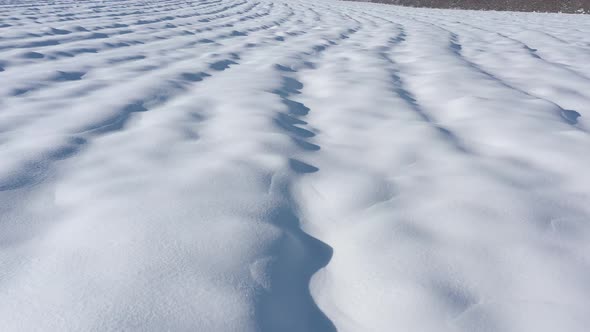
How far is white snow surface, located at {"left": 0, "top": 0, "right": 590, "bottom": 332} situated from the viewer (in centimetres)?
107

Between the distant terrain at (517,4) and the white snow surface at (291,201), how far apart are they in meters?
13.1

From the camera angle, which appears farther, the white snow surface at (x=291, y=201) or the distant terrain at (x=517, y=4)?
the distant terrain at (x=517, y=4)

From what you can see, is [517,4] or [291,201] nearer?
[291,201]

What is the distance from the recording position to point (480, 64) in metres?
3.99

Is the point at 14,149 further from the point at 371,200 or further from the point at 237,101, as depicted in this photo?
the point at 371,200

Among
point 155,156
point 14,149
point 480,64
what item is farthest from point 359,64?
point 14,149

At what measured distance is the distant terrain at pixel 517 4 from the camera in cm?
1425

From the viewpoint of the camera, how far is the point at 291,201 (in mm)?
1556

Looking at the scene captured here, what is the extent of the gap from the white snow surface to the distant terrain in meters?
13.1

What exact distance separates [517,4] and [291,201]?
55.9ft

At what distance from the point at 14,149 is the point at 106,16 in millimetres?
5415

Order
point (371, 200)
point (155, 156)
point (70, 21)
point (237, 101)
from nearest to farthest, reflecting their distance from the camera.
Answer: point (371, 200) < point (155, 156) < point (237, 101) < point (70, 21)

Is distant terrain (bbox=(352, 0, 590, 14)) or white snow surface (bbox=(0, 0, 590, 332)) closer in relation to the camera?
white snow surface (bbox=(0, 0, 590, 332))

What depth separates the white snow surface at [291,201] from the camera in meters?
1.07
